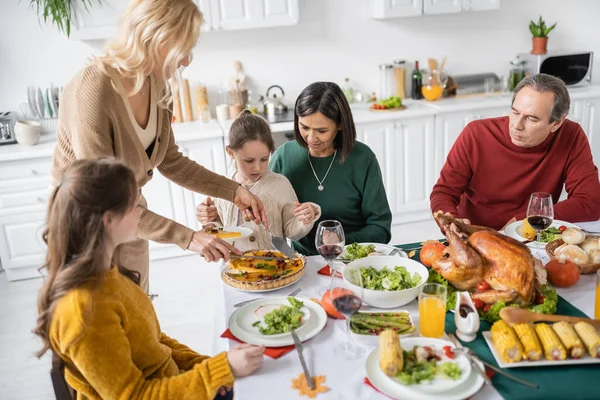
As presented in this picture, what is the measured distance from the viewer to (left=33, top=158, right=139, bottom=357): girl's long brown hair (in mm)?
1151

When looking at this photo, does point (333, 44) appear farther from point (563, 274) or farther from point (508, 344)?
point (508, 344)

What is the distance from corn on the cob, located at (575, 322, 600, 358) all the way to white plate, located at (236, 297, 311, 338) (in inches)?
25.3

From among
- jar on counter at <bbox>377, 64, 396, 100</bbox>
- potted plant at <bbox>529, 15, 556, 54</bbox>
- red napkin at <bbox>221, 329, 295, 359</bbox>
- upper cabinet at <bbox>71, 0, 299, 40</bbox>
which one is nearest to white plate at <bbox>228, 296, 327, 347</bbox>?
red napkin at <bbox>221, 329, 295, 359</bbox>

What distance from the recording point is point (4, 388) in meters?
2.56

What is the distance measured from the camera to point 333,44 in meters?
4.35

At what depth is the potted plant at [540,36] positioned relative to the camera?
4.50 meters

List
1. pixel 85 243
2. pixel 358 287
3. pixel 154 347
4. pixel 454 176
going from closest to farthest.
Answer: pixel 85 243 → pixel 154 347 → pixel 358 287 → pixel 454 176

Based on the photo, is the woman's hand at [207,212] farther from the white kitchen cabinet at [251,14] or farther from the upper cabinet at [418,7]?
the upper cabinet at [418,7]

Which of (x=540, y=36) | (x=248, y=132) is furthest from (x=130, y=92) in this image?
(x=540, y=36)

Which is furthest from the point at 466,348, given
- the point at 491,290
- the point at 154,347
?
the point at 154,347

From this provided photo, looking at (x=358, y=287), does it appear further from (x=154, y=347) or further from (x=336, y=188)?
(x=336, y=188)

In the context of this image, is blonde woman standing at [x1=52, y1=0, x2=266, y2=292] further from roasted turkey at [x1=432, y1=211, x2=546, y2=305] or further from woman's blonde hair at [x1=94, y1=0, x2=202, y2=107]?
roasted turkey at [x1=432, y1=211, x2=546, y2=305]

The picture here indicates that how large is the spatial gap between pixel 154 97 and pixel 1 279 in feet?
8.66

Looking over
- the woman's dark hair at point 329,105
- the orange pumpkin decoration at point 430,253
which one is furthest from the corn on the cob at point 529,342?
the woman's dark hair at point 329,105
